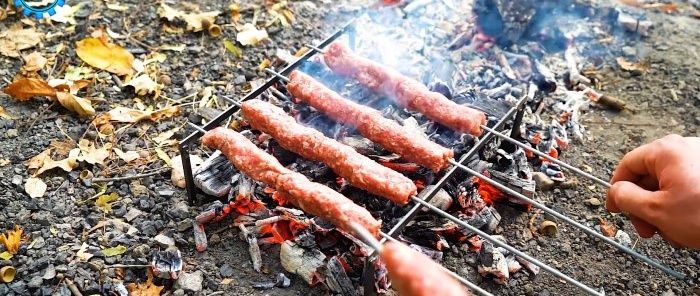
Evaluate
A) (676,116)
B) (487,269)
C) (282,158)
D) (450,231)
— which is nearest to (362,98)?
(282,158)

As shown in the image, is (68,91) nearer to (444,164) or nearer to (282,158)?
(282,158)

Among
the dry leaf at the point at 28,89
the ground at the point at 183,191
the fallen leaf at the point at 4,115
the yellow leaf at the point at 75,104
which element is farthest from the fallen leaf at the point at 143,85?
the fallen leaf at the point at 4,115

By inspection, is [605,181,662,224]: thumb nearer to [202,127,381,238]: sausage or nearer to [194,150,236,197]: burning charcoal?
[202,127,381,238]: sausage

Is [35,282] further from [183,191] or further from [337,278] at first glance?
[337,278]

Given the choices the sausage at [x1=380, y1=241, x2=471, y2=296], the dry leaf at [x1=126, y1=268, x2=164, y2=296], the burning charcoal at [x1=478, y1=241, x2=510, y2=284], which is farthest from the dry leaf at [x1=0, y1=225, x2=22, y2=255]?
the burning charcoal at [x1=478, y1=241, x2=510, y2=284]

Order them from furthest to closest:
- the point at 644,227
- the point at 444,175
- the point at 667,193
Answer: the point at 444,175
the point at 644,227
the point at 667,193

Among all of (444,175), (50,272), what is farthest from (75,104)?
(444,175)
